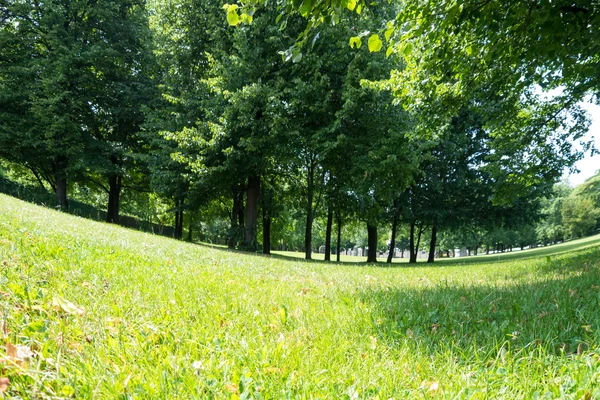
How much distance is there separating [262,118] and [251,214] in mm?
5440

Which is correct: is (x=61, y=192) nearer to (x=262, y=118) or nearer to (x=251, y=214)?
(x=251, y=214)

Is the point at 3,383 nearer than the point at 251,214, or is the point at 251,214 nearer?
the point at 3,383

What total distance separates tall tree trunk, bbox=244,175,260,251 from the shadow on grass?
13611mm

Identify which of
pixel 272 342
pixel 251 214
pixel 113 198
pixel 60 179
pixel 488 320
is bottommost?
pixel 272 342

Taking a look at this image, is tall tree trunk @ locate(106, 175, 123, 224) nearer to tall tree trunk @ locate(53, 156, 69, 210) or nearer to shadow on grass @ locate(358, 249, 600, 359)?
tall tree trunk @ locate(53, 156, 69, 210)

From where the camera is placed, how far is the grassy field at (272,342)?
5.54ft

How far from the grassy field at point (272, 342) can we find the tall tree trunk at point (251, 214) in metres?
13.5

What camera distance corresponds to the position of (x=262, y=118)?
1484 cm

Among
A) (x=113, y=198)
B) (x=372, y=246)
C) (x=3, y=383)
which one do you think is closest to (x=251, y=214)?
(x=372, y=246)

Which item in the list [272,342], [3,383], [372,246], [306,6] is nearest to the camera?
[3,383]

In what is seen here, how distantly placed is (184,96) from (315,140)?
806 centimetres

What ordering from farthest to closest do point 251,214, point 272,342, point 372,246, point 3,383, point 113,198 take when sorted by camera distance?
point 372,246
point 113,198
point 251,214
point 272,342
point 3,383

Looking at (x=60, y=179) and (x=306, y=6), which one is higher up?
(x=60, y=179)

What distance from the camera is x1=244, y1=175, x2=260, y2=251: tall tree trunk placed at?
17.2m
